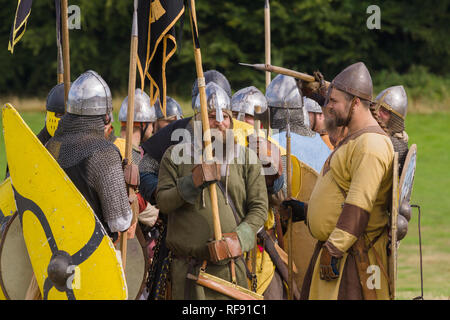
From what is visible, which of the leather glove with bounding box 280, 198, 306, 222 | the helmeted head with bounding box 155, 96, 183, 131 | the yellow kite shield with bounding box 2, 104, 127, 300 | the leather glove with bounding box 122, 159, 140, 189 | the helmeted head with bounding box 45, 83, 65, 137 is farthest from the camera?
the helmeted head with bounding box 155, 96, 183, 131

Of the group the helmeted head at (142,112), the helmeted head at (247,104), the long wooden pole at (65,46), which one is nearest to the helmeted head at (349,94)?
the long wooden pole at (65,46)

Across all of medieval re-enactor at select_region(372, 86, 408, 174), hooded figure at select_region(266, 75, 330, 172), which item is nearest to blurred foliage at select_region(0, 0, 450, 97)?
hooded figure at select_region(266, 75, 330, 172)

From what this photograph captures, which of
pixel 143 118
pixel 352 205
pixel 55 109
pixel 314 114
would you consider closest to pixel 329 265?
pixel 352 205

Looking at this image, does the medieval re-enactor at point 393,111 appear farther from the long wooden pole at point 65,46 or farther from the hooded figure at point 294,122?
the long wooden pole at point 65,46

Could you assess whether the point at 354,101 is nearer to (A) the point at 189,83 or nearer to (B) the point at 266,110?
(B) the point at 266,110

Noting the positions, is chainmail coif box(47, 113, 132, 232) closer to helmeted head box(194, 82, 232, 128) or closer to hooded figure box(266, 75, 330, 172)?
helmeted head box(194, 82, 232, 128)

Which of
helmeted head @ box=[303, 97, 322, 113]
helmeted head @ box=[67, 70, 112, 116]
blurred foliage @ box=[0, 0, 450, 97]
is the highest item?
helmeted head @ box=[67, 70, 112, 116]

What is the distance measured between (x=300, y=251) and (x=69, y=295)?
1.96m

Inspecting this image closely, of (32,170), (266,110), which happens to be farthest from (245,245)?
(266,110)

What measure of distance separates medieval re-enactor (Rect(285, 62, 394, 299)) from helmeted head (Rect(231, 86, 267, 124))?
1904mm

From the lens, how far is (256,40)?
25.4m

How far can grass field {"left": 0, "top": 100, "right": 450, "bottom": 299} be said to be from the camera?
932 cm

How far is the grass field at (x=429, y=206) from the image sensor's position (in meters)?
9.32

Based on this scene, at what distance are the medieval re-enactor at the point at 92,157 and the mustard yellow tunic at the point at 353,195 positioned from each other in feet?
3.30
